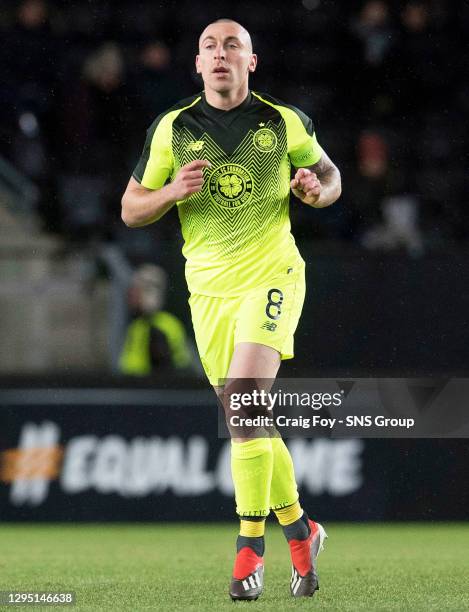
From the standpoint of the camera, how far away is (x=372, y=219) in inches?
468

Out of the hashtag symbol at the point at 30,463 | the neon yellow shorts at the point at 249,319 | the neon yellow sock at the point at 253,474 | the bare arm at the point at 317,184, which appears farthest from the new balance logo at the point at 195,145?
the hashtag symbol at the point at 30,463

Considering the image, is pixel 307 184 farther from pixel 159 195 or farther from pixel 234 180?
pixel 159 195

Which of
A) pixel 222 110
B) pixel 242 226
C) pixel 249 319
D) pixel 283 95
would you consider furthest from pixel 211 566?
pixel 283 95

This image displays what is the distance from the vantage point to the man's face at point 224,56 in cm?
574

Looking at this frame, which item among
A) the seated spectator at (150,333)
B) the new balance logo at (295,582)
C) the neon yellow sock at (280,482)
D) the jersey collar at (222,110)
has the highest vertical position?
the jersey collar at (222,110)

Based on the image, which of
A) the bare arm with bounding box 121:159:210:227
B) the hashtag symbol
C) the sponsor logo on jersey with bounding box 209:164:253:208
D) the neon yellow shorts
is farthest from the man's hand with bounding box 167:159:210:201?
the hashtag symbol

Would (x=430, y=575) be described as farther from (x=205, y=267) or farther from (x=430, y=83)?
(x=430, y=83)

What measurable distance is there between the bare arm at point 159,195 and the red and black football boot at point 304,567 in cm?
155

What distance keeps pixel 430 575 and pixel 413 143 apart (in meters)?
7.08

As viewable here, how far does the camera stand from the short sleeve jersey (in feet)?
19.0

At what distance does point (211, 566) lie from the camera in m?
6.86

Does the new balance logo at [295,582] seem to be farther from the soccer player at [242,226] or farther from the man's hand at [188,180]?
the man's hand at [188,180]

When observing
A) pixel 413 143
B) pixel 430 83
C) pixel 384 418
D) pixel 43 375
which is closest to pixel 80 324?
pixel 43 375

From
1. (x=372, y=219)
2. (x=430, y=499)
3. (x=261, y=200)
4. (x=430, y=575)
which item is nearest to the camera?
(x=261, y=200)
